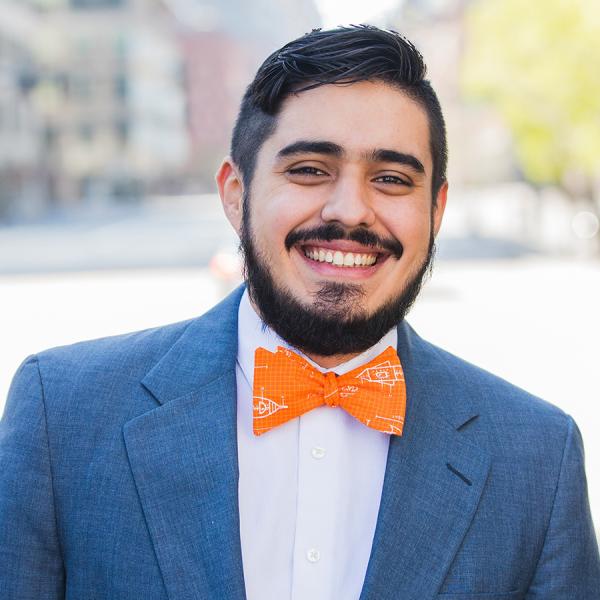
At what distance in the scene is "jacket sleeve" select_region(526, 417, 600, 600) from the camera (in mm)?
1834

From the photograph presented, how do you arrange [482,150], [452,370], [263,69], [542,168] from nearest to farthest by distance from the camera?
[263,69] → [452,370] → [542,168] → [482,150]

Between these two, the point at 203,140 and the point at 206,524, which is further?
the point at 203,140

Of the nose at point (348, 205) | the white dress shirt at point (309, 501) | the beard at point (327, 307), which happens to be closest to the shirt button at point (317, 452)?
the white dress shirt at point (309, 501)

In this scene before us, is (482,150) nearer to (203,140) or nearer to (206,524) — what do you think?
(203,140)

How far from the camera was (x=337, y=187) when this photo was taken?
177 centimetres

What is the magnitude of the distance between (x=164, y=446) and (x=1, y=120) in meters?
53.5

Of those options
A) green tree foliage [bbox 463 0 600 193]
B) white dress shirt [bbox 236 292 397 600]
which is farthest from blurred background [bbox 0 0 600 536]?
white dress shirt [bbox 236 292 397 600]

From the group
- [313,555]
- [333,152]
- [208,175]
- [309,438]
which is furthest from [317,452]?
[208,175]

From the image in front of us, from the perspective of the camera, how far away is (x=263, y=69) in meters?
1.85

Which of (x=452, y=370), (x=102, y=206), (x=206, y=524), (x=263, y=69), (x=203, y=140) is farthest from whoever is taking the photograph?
(x=203, y=140)

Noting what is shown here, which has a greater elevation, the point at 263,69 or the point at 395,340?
the point at 263,69

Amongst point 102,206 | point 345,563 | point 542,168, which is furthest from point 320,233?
point 102,206

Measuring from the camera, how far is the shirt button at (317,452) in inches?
72.9

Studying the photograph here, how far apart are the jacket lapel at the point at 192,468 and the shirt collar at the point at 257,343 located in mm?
50
